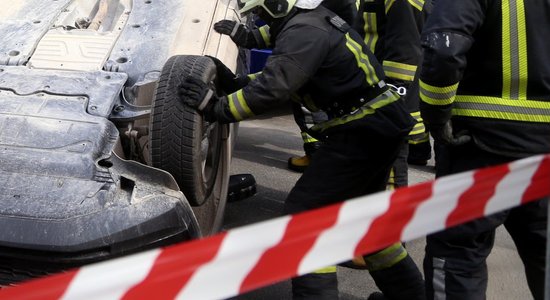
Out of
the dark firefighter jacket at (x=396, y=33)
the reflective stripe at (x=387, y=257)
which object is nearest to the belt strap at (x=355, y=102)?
the reflective stripe at (x=387, y=257)

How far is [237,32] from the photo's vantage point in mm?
4152

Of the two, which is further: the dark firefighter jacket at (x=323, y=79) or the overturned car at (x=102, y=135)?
the dark firefighter jacket at (x=323, y=79)

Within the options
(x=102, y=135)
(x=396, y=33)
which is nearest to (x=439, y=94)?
(x=102, y=135)

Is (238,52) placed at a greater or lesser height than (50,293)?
lesser

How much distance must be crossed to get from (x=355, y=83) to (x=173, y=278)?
1.96 metres

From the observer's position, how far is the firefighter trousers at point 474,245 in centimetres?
289

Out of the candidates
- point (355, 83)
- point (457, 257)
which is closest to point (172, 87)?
point (355, 83)

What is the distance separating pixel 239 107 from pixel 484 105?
1.02 meters

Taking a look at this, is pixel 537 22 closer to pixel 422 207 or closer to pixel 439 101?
pixel 439 101

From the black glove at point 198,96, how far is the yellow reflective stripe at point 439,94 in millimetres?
968

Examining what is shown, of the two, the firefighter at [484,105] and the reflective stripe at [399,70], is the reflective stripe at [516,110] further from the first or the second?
the reflective stripe at [399,70]

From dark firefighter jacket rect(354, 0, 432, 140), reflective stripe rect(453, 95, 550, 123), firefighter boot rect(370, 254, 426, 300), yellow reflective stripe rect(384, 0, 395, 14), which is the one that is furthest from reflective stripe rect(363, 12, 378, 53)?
reflective stripe rect(453, 95, 550, 123)

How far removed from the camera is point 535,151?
291cm

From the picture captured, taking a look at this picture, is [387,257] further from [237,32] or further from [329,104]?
[237,32]
